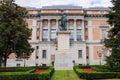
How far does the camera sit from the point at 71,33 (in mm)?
67375

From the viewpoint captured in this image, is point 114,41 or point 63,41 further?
point 63,41

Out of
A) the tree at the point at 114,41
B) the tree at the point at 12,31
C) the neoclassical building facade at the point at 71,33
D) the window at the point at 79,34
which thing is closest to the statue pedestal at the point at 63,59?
the tree at the point at 12,31

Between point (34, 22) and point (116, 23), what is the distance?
45979 mm

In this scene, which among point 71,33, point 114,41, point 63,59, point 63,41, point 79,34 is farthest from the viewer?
point 79,34

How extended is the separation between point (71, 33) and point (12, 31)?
33.9 metres

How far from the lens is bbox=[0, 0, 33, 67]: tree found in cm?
3447

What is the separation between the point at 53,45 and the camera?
65.9 m

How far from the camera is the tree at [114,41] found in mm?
23250

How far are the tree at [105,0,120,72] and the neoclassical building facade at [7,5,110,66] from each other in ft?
128

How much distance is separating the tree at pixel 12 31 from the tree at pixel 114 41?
46.2 ft

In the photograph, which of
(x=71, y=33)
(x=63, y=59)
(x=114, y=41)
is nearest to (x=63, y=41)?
(x=63, y=59)

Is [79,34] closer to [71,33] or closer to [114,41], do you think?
[71,33]

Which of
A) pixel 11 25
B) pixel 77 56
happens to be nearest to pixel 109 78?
pixel 11 25

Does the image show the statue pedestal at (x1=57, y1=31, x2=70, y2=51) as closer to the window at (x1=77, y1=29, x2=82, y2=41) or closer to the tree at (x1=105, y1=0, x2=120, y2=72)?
the tree at (x1=105, y1=0, x2=120, y2=72)
